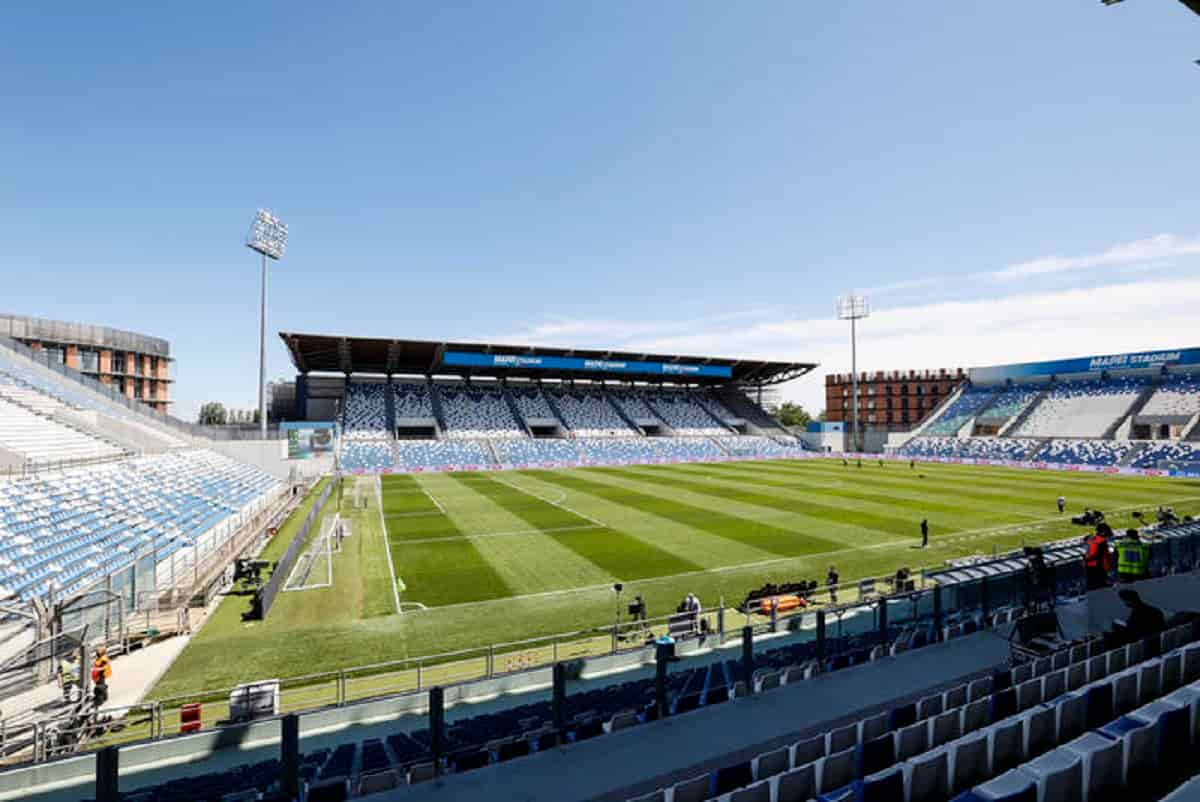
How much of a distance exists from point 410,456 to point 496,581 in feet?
122

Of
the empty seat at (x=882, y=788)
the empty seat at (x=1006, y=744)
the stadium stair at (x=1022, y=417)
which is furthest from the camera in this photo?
the stadium stair at (x=1022, y=417)

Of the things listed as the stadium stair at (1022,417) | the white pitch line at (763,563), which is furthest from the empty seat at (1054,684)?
the stadium stair at (1022,417)

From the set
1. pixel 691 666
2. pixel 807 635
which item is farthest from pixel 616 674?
pixel 807 635

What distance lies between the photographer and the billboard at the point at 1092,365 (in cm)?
5881

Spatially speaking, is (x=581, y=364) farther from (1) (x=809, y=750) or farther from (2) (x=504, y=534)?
(1) (x=809, y=750)

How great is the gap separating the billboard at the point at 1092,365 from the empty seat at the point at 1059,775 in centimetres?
Answer: 7637

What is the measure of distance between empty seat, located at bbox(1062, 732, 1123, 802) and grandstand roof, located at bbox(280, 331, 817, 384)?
5306 cm

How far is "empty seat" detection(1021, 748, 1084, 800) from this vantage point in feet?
13.2

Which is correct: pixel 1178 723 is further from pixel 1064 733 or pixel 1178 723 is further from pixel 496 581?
pixel 496 581

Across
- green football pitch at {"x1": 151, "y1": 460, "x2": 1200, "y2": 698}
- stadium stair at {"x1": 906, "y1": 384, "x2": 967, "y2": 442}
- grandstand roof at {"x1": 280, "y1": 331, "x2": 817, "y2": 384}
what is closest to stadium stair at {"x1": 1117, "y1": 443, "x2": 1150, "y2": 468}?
green football pitch at {"x1": 151, "y1": 460, "x2": 1200, "y2": 698}

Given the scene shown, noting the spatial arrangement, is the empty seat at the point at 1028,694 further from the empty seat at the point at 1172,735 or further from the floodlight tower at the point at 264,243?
the floodlight tower at the point at 264,243

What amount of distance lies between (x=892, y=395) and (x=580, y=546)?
89734mm

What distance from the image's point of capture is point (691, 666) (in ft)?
33.4

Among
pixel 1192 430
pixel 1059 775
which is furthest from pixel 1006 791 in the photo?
pixel 1192 430
